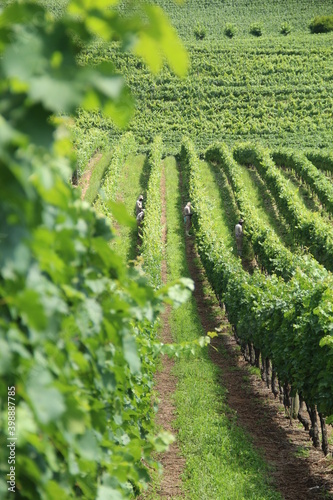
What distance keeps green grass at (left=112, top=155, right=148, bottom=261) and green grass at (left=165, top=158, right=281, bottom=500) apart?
8.49m

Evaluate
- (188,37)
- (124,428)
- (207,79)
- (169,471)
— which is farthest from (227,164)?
(188,37)

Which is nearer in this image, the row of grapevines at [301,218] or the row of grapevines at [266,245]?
the row of grapevines at [266,245]

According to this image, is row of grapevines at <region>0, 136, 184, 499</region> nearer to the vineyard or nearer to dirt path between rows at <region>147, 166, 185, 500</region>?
the vineyard

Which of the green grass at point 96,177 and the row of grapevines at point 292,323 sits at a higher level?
the green grass at point 96,177

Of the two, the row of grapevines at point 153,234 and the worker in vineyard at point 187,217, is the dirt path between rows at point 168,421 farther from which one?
the worker in vineyard at point 187,217

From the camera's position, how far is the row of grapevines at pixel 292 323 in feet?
30.5

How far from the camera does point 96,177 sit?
37.8 metres

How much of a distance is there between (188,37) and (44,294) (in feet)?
274

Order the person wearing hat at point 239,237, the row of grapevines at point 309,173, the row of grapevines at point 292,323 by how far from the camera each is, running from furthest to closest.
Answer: the row of grapevines at point 309,173
the person wearing hat at point 239,237
the row of grapevines at point 292,323

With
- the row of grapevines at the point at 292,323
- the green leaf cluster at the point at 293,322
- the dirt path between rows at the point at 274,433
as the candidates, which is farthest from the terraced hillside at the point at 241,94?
the dirt path between rows at the point at 274,433

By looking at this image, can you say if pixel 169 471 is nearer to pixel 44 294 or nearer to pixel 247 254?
pixel 44 294

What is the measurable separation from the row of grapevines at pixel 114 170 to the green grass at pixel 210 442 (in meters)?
8.67

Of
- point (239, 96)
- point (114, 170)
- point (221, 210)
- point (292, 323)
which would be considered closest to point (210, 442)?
point (292, 323)

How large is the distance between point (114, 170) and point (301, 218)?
13.8m
